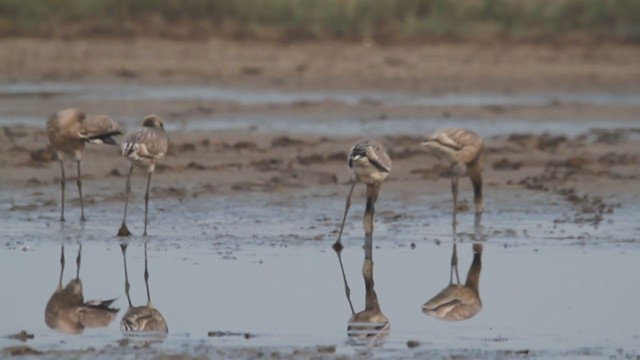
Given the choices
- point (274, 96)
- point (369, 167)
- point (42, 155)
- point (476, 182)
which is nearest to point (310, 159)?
point (42, 155)

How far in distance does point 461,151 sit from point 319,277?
4.42m

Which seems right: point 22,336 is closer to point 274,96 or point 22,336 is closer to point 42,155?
point 42,155

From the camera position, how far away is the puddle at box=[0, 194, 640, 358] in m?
9.98

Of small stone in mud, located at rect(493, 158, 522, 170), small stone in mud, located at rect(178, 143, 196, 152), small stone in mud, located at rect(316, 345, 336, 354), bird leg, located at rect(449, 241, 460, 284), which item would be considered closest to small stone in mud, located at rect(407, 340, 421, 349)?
small stone in mud, located at rect(316, 345, 336, 354)

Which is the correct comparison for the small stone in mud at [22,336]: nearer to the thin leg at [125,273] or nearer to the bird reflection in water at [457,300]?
the thin leg at [125,273]

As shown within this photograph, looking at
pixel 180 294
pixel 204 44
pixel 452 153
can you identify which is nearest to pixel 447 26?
pixel 204 44

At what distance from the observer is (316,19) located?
35.3 metres

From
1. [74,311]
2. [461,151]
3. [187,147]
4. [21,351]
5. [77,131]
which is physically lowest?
[21,351]

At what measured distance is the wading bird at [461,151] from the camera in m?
16.0

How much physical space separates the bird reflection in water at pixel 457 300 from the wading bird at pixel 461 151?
11.0 feet

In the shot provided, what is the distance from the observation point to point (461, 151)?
16328 millimetres

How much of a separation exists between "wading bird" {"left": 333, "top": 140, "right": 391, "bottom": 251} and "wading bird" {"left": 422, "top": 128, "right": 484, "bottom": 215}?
2.10 metres

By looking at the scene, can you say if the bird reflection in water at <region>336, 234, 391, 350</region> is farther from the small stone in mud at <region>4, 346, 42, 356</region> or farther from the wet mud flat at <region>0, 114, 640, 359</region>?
the small stone in mud at <region>4, 346, 42, 356</region>

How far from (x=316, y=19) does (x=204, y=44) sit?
3.90 meters
